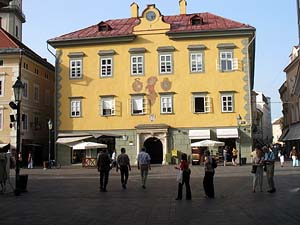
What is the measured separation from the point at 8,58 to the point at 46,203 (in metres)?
33.8

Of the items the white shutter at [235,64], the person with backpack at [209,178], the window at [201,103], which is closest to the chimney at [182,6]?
the white shutter at [235,64]

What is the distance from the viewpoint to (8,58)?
148 feet

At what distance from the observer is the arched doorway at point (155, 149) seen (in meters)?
43.9

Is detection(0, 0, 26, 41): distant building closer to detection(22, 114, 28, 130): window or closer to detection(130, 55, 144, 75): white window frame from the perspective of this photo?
detection(22, 114, 28, 130): window

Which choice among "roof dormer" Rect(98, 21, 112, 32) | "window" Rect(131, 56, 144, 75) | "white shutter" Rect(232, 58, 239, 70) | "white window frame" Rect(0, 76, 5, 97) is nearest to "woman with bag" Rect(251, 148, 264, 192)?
"white shutter" Rect(232, 58, 239, 70)

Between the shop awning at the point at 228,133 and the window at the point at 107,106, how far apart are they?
10698 millimetres

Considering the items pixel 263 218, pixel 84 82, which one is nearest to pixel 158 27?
pixel 84 82

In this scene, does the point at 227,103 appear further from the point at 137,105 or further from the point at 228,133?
the point at 137,105

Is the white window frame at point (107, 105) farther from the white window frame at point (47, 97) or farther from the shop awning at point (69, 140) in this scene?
the white window frame at point (47, 97)

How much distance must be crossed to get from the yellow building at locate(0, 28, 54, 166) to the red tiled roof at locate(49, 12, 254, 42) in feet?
13.7

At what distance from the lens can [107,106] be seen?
44.1m

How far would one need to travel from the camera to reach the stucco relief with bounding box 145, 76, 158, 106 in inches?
1708

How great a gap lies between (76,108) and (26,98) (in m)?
5.64

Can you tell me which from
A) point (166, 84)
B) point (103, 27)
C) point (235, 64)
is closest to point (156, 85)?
point (166, 84)
